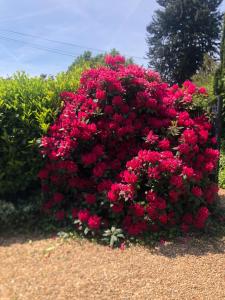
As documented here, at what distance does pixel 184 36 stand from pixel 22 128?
2143cm

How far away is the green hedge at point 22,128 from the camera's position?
14.8ft

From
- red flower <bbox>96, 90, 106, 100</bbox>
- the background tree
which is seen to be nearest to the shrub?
red flower <bbox>96, 90, 106, 100</bbox>

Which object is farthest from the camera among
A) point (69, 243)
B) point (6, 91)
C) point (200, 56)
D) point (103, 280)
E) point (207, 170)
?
point (200, 56)

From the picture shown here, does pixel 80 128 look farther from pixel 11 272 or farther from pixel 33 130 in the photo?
pixel 11 272

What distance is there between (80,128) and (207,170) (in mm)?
1559

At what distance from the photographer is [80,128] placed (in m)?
4.37

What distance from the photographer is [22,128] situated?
4.52m

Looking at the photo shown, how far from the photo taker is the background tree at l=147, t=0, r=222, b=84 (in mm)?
23750

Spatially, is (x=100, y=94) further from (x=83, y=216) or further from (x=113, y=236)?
(x=113, y=236)

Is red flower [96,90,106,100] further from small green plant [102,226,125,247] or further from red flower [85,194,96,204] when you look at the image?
small green plant [102,226,125,247]

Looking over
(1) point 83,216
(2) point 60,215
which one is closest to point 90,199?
(1) point 83,216

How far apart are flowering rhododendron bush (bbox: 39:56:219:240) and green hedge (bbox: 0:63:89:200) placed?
153 mm

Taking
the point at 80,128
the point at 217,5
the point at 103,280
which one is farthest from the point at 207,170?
the point at 217,5

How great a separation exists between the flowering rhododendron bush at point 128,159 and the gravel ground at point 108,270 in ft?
1.13
